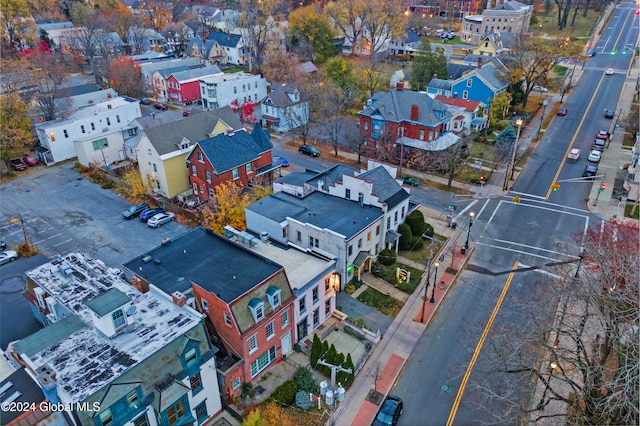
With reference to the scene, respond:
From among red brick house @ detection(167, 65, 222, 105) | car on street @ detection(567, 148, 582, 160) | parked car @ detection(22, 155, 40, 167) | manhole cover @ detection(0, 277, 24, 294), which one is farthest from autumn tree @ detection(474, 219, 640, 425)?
red brick house @ detection(167, 65, 222, 105)

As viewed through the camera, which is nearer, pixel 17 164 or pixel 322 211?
pixel 322 211

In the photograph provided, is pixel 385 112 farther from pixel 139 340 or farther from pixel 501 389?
pixel 139 340

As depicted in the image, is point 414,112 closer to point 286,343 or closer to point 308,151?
point 308,151

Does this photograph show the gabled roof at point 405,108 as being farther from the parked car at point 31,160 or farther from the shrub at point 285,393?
the parked car at point 31,160

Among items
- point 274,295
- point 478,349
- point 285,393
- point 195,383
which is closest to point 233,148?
point 274,295

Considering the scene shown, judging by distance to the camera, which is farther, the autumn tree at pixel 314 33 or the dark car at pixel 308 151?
the autumn tree at pixel 314 33

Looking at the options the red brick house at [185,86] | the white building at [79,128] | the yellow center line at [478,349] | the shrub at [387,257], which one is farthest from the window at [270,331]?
the red brick house at [185,86]

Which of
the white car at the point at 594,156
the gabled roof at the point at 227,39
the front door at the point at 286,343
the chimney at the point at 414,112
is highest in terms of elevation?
the gabled roof at the point at 227,39
